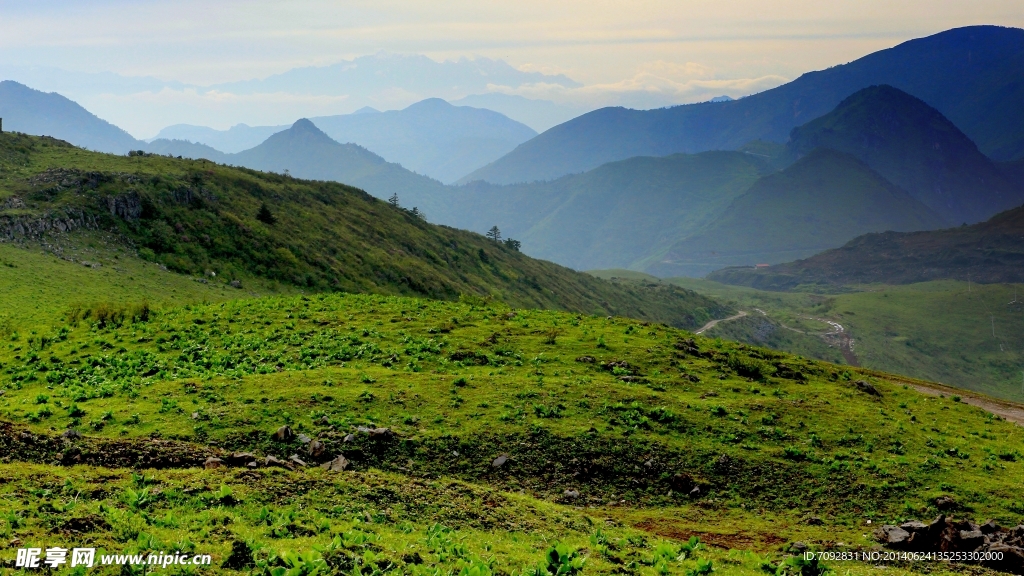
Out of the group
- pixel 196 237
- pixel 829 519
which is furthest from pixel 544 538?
pixel 196 237

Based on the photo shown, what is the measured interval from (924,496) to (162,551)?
2290 centimetres

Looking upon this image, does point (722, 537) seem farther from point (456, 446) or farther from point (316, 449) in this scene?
point (316, 449)

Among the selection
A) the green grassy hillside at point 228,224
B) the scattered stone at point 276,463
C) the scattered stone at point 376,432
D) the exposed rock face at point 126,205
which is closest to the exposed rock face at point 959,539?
the scattered stone at point 376,432

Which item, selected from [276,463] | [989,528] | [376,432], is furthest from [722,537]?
[276,463]

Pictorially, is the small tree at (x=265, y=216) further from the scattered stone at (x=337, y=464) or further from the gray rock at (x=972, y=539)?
the gray rock at (x=972, y=539)

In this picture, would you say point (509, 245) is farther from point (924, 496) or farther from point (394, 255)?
point (924, 496)

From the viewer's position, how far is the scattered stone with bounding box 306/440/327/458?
69.9 feet

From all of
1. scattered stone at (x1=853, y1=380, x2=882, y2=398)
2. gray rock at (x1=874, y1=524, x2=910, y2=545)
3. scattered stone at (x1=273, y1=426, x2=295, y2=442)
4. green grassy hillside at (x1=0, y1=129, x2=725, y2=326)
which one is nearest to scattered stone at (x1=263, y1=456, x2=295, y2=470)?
scattered stone at (x1=273, y1=426, x2=295, y2=442)

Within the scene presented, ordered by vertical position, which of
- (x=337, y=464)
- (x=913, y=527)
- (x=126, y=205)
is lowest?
(x=913, y=527)

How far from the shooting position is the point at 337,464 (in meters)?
20.7

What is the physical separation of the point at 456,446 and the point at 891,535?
532 inches

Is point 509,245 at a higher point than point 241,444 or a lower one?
higher

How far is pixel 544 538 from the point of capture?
16.9 m

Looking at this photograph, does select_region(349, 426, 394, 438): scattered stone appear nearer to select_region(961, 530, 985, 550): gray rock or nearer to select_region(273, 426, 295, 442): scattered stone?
select_region(273, 426, 295, 442): scattered stone
